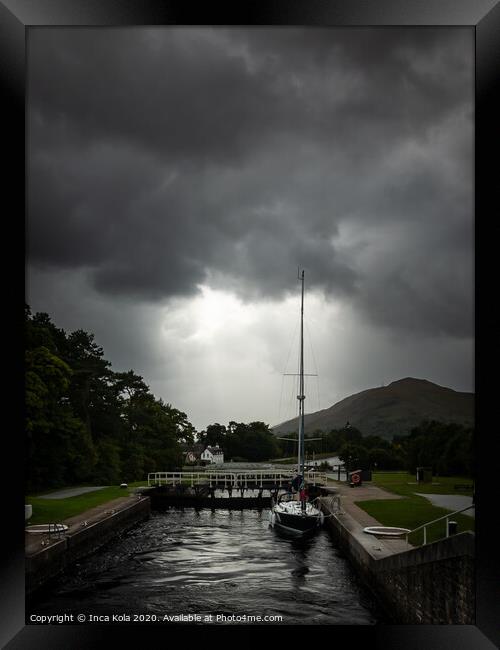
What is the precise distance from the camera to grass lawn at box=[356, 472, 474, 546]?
30.1 feet

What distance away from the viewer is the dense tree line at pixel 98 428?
15.4m

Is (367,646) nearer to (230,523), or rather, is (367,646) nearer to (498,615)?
(498,615)

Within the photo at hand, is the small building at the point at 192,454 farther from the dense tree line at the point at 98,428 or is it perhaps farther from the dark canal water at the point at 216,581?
the dark canal water at the point at 216,581

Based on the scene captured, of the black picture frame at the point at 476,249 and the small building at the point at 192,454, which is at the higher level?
the black picture frame at the point at 476,249

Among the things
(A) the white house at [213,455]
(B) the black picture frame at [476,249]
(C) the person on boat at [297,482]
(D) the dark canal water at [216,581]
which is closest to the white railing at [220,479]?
(A) the white house at [213,455]

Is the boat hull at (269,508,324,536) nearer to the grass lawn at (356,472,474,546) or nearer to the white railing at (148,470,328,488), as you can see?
the grass lawn at (356,472,474,546)

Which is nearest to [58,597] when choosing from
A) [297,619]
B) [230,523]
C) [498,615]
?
[297,619]

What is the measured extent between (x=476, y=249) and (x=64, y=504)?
11.3m

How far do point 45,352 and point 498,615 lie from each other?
30.2ft

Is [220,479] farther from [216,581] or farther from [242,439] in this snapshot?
[216,581]

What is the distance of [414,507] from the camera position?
12578 millimetres

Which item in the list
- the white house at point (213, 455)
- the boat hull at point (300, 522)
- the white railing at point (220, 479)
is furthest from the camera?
the white railing at point (220, 479)

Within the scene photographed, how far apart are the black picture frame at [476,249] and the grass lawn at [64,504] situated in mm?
5739

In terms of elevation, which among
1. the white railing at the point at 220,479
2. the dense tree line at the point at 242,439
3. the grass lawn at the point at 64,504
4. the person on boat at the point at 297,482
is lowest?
the white railing at the point at 220,479
